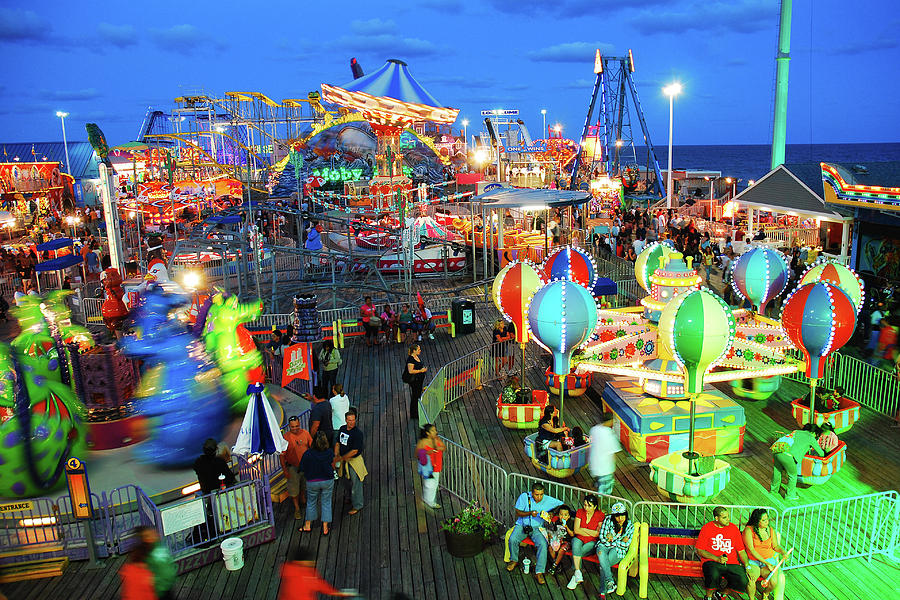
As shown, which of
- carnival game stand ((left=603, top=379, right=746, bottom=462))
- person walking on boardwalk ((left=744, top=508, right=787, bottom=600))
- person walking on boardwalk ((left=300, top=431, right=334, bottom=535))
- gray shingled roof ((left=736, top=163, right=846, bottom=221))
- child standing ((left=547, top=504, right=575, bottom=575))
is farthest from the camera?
gray shingled roof ((left=736, top=163, right=846, bottom=221))

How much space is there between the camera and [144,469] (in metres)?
9.82

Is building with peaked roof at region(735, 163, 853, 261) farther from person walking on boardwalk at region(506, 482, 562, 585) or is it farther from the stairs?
the stairs

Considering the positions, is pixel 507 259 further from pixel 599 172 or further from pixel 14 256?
pixel 599 172

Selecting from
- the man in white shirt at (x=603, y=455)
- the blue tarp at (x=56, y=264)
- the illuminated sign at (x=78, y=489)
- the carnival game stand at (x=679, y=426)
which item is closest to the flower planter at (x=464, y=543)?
the man in white shirt at (x=603, y=455)

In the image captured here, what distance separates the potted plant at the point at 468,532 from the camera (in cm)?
802

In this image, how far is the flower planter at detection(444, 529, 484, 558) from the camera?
26.3ft

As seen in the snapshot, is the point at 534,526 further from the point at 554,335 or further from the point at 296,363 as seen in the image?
the point at 296,363

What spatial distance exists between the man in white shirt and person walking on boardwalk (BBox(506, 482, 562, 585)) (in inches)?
50.1

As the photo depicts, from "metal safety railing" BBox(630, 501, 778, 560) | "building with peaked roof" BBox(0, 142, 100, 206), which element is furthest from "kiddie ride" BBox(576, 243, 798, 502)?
"building with peaked roof" BBox(0, 142, 100, 206)

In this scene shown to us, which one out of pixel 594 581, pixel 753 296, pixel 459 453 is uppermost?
pixel 753 296

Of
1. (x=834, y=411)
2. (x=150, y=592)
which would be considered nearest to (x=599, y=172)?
(x=834, y=411)

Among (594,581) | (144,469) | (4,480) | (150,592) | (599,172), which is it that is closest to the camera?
(150,592)

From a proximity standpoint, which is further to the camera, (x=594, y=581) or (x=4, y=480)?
(x=4, y=480)

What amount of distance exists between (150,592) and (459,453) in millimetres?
4466
